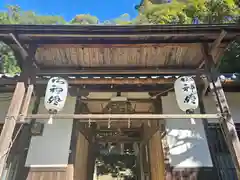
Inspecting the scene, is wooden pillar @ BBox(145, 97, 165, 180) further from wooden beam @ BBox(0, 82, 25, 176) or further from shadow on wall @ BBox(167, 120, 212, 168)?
wooden beam @ BBox(0, 82, 25, 176)

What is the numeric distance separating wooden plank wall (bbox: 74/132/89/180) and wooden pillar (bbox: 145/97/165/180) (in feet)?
6.47

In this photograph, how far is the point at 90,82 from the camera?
5074 millimetres

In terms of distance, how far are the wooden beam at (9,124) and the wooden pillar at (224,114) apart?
377 centimetres

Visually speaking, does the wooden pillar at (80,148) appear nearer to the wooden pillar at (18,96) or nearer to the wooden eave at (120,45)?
the wooden eave at (120,45)

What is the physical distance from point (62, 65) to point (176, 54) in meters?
2.84

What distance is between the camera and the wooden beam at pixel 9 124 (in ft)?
11.6

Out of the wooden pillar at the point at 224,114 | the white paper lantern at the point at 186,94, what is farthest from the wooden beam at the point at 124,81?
the wooden pillar at the point at 224,114

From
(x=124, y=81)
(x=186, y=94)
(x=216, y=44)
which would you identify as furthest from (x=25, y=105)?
(x=216, y=44)

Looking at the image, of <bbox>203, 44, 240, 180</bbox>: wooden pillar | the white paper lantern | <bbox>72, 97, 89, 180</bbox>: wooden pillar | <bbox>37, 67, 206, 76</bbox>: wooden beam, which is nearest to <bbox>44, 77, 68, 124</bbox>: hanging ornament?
<bbox>37, 67, 206, 76</bbox>: wooden beam

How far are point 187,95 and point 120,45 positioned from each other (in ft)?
5.69

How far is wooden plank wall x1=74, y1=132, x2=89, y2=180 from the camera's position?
5488mm

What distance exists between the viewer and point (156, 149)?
A: 5895 mm

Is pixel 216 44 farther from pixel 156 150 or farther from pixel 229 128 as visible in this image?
pixel 156 150

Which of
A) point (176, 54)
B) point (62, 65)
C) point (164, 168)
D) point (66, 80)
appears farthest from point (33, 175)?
point (176, 54)
